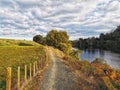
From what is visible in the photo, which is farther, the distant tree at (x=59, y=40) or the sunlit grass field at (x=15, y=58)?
the distant tree at (x=59, y=40)

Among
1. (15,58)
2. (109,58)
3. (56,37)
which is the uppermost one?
(56,37)

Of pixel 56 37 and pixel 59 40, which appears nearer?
pixel 59 40

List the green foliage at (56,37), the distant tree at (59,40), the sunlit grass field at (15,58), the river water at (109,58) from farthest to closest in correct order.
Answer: the green foliage at (56,37) → the distant tree at (59,40) → the river water at (109,58) → the sunlit grass field at (15,58)

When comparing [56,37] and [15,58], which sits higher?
[56,37]

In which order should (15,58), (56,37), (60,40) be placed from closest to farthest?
(15,58)
(60,40)
(56,37)

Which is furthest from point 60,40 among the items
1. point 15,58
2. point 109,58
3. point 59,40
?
point 15,58

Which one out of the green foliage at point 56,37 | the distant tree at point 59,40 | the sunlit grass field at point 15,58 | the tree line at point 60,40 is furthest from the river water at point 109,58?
the sunlit grass field at point 15,58

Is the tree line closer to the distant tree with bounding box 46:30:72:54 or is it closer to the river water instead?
the distant tree with bounding box 46:30:72:54

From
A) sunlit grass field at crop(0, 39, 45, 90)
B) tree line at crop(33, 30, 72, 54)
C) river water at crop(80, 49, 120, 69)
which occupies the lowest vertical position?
river water at crop(80, 49, 120, 69)

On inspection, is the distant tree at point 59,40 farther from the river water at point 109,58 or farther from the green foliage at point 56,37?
the river water at point 109,58

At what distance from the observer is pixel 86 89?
21.0 meters

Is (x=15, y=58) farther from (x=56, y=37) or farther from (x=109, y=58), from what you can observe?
(x=109, y=58)


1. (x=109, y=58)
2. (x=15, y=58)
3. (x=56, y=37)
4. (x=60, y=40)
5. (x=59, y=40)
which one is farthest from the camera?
(x=109, y=58)

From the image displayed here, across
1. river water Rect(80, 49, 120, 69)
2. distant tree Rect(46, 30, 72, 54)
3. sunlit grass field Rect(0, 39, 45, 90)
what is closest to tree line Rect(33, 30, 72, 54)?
distant tree Rect(46, 30, 72, 54)
